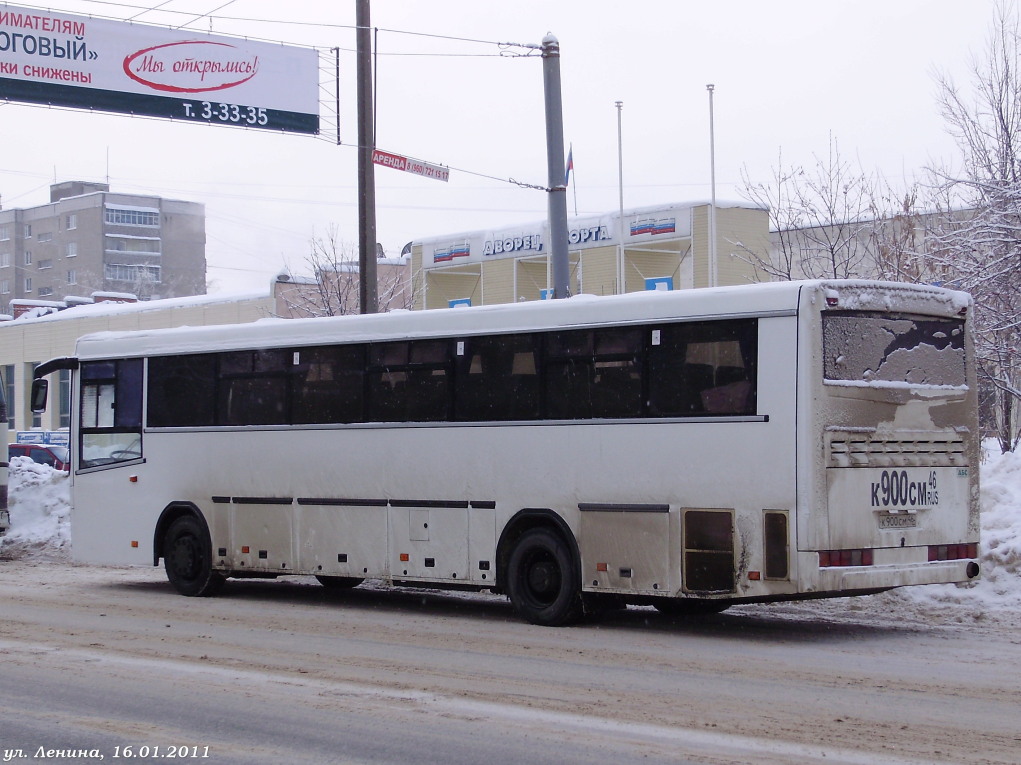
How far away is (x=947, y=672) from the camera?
991 centimetres

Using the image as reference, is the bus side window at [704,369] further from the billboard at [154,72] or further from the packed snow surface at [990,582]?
the billboard at [154,72]

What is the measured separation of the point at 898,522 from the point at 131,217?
129 metres

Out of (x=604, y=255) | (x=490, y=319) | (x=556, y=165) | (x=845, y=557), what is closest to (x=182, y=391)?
(x=490, y=319)

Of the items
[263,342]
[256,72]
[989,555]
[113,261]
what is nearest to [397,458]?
[263,342]

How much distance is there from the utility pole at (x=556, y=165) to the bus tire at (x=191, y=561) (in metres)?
5.44

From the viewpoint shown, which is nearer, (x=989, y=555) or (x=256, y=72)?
(x=989, y=555)

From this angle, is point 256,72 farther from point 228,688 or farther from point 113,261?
point 113,261

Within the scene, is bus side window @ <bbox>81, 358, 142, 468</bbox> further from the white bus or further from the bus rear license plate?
the bus rear license plate

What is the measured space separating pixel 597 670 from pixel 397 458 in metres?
4.80

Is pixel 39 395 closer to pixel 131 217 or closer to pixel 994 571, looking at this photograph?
pixel 994 571

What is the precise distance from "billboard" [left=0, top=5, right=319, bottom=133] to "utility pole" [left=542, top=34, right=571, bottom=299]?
10391 mm

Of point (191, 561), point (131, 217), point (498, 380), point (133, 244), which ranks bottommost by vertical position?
point (191, 561)

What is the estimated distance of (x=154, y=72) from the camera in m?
26.6

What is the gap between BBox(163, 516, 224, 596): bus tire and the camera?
53.9 feet
